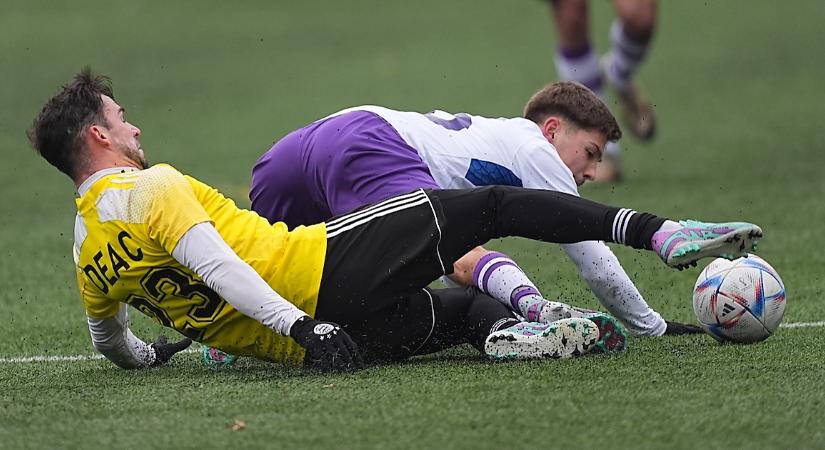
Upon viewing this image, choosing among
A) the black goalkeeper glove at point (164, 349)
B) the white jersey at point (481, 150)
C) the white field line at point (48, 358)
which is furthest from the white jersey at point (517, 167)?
the white field line at point (48, 358)

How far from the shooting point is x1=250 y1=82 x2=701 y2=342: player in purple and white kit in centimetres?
522

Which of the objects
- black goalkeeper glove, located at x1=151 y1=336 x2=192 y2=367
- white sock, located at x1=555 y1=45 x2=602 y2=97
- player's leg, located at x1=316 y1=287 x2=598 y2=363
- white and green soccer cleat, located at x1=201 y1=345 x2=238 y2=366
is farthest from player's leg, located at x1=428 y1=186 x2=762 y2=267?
white sock, located at x1=555 y1=45 x2=602 y2=97

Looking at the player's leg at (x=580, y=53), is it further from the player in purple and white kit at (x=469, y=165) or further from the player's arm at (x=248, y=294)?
the player's arm at (x=248, y=294)

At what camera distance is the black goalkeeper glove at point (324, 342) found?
169 inches

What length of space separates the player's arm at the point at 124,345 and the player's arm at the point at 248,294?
2.07 feet

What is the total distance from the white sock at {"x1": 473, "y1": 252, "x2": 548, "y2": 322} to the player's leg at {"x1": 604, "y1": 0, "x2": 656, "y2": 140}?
18.5 feet

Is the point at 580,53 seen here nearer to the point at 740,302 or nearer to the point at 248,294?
the point at 740,302

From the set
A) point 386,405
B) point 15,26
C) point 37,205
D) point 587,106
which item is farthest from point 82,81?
point 15,26

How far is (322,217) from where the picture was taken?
5.66 metres

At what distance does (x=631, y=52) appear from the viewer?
10633mm

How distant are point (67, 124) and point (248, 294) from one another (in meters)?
0.90

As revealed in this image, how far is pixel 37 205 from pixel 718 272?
20.5 feet

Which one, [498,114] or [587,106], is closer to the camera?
[587,106]

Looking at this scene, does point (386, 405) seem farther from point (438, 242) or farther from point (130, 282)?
point (130, 282)
